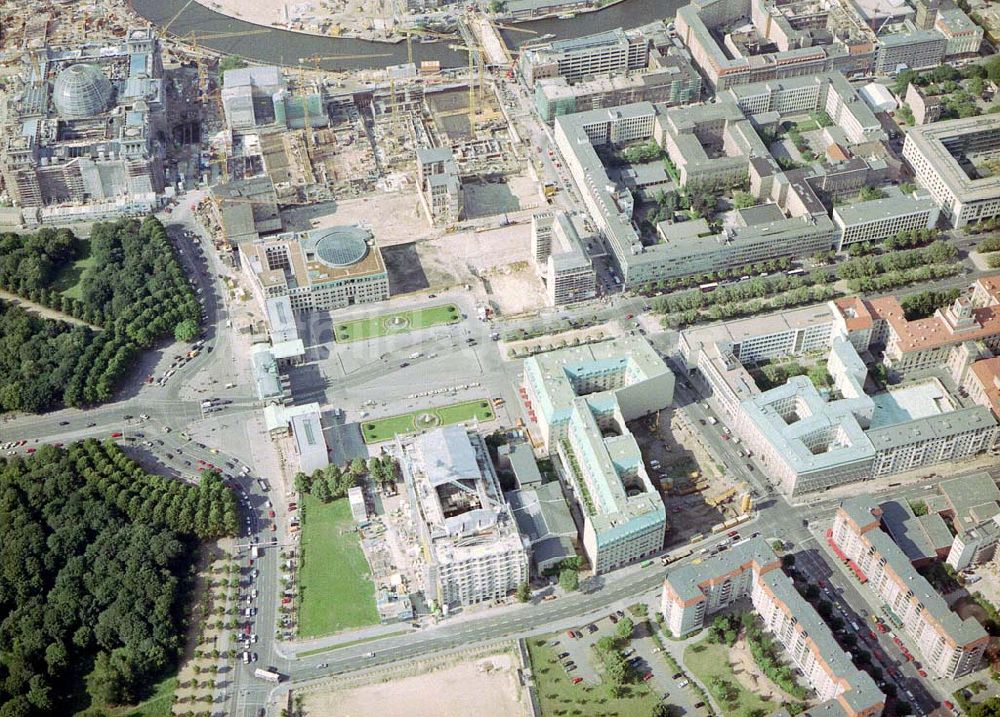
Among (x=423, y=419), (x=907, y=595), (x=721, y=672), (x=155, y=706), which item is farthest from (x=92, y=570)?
(x=907, y=595)

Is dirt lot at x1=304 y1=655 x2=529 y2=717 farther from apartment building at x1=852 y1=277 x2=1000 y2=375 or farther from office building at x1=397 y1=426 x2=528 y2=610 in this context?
apartment building at x1=852 y1=277 x2=1000 y2=375

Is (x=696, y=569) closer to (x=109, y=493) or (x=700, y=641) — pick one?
(x=700, y=641)

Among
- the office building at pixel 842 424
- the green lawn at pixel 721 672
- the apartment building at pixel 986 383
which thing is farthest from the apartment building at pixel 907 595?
the apartment building at pixel 986 383

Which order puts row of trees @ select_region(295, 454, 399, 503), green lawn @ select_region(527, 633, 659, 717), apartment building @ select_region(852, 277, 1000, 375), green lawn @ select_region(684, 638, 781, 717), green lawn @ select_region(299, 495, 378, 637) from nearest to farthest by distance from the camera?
green lawn @ select_region(684, 638, 781, 717) < green lawn @ select_region(527, 633, 659, 717) < green lawn @ select_region(299, 495, 378, 637) < row of trees @ select_region(295, 454, 399, 503) < apartment building @ select_region(852, 277, 1000, 375)

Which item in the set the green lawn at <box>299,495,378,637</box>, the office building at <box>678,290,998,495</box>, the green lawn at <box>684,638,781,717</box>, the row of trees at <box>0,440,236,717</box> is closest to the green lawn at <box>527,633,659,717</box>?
the green lawn at <box>684,638,781,717</box>

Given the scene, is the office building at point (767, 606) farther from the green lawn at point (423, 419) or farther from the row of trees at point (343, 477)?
the green lawn at point (423, 419)

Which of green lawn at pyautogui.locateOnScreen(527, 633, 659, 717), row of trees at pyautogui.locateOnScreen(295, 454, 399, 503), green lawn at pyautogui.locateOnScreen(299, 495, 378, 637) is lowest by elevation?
green lawn at pyautogui.locateOnScreen(527, 633, 659, 717)
